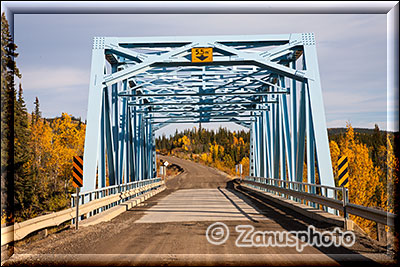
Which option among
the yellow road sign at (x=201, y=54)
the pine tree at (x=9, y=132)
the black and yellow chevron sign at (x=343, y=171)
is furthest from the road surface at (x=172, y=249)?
the yellow road sign at (x=201, y=54)

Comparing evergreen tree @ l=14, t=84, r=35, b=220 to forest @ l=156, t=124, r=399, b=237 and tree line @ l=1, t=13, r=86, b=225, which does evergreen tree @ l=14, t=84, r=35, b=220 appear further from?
forest @ l=156, t=124, r=399, b=237

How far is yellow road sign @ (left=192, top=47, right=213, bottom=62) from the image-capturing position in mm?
15008

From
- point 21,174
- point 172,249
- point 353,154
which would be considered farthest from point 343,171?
point 353,154

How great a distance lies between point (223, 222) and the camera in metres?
11.3

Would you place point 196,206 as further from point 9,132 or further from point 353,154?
point 353,154

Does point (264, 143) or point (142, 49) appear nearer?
point (142, 49)

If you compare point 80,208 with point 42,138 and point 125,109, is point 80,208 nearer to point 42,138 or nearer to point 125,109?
point 125,109

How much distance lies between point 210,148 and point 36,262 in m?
151

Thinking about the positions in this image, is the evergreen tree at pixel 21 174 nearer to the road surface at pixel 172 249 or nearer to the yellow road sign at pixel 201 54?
the yellow road sign at pixel 201 54

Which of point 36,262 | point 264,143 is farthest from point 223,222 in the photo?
point 264,143

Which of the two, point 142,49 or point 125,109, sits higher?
point 142,49

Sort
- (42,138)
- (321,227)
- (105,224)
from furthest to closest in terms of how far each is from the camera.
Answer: (42,138)
(105,224)
(321,227)

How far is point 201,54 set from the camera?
593 inches

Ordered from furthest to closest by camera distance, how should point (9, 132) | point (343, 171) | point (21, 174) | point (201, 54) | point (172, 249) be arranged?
point (21, 174), point (201, 54), point (343, 171), point (172, 249), point (9, 132)
